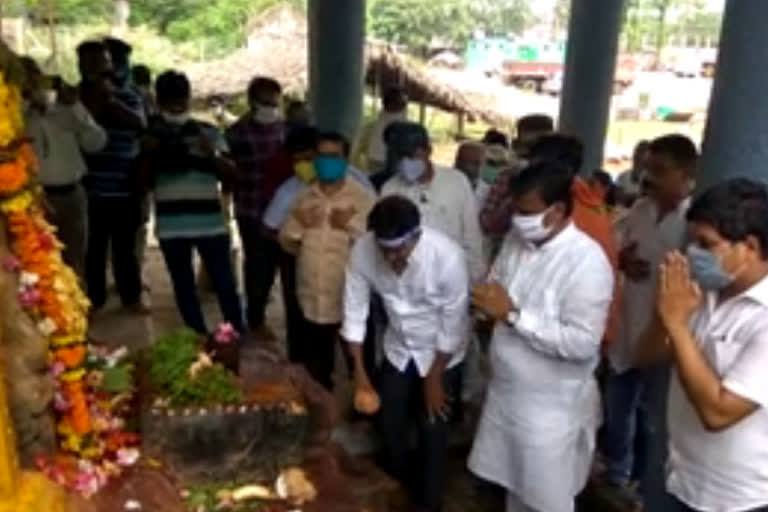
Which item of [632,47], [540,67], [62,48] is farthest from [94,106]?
[632,47]

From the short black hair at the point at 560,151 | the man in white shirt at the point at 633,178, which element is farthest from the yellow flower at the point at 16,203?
the man in white shirt at the point at 633,178

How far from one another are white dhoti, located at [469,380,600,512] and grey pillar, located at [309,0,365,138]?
589cm

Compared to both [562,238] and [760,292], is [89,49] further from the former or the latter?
[760,292]

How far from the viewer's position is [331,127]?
943 cm

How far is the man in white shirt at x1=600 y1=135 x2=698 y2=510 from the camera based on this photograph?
3996 millimetres

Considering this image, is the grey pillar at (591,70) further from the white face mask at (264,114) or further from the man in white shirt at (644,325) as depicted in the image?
the man in white shirt at (644,325)

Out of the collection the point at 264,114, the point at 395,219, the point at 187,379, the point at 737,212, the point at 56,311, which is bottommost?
the point at 187,379

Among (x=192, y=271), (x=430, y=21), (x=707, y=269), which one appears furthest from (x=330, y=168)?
(x=430, y=21)

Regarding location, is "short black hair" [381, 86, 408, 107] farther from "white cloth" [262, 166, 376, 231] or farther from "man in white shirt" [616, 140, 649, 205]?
"white cloth" [262, 166, 376, 231]

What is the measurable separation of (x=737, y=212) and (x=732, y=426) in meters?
0.65

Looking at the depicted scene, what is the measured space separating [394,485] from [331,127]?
5727 millimetres

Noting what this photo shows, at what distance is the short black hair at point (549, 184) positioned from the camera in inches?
133

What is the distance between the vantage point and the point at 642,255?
4258 mm

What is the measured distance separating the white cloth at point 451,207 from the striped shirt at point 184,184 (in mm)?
1335
